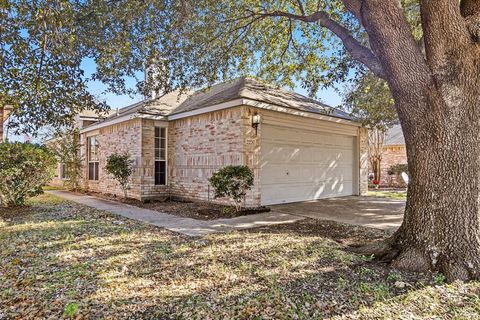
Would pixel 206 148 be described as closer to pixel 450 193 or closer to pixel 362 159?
pixel 362 159

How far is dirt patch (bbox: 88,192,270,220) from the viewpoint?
7973 mm

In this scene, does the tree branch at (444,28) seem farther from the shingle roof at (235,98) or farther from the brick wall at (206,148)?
the brick wall at (206,148)

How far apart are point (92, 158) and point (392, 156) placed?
58.2 feet

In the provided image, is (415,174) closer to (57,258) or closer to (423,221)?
(423,221)

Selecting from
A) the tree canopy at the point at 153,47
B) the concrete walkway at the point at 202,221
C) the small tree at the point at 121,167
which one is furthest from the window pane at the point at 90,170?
the tree canopy at the point at 153,47

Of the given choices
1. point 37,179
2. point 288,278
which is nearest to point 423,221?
point 288,278

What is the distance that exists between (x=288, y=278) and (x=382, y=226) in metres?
3.78

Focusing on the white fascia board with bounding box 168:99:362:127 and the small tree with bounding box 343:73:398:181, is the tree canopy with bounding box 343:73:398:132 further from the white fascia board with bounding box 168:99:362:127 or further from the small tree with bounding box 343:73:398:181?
the white fascia board with bounding box 168:99:362:127

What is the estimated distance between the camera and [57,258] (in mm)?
4453

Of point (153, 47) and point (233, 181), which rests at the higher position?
point (153, 47)

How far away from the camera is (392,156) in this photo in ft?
67.2

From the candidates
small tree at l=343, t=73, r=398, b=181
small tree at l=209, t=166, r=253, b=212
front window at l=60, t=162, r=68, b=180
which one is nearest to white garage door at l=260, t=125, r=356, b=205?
small tree at l=343, t=73, r=398, b=181

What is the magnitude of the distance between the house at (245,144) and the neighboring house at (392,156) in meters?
8.08

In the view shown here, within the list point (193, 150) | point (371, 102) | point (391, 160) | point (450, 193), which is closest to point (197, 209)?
point (193, 150)
